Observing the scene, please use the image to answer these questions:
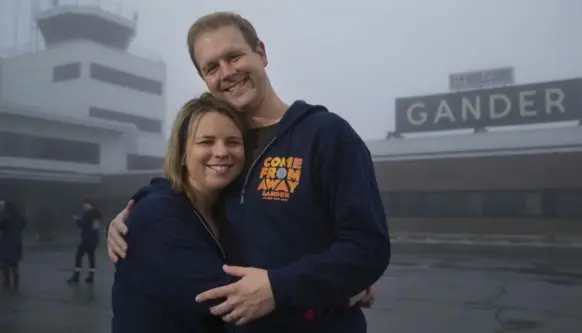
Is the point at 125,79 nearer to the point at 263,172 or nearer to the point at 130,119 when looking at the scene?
the point at 130,119

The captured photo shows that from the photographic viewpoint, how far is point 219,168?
159 cm

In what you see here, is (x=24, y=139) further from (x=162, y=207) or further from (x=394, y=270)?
(x=162, y=207)

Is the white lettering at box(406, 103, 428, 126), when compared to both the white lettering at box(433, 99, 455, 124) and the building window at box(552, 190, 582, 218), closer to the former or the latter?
the white lettering at box(433, 99, 455, 124)

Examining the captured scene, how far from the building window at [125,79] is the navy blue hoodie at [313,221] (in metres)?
42.6

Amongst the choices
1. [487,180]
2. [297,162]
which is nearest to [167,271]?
[297,162]

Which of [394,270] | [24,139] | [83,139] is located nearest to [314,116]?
[394,270]

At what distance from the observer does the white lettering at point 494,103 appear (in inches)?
1016

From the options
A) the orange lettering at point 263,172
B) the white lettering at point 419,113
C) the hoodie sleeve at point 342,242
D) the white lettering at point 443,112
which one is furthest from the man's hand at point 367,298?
the white lettering at point 419,113

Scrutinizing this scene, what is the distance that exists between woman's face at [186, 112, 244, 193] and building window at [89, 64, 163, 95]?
42.5m

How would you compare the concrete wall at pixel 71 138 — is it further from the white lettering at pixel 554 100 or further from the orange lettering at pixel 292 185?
the orange lettering at pixel 292 185

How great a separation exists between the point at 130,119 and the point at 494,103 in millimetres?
29346

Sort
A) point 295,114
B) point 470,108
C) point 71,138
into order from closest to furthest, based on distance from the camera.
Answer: point 295,114
point 470,108
point 71,138

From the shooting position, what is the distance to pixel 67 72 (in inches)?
1638

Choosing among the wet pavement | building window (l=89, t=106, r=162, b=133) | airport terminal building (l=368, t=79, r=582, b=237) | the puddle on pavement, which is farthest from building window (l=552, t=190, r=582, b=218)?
building window (l=89, t=106, r=162, b=133)
